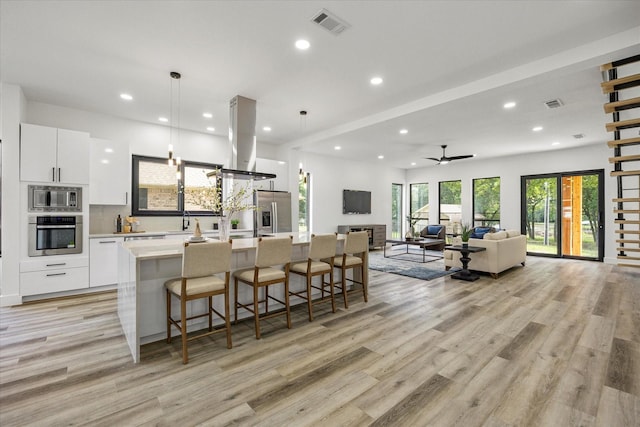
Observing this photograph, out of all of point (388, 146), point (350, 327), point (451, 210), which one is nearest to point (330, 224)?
point (388, 146)

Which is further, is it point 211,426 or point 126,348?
point 126,348

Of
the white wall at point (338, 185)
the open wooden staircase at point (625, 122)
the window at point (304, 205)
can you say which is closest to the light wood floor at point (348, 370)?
the open wooden staircase at point (625, 122)

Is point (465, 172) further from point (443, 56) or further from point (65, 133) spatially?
point (65, 133)

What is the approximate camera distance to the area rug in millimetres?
5883

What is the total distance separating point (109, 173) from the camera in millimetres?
4957

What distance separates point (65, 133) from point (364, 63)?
4.48 metres

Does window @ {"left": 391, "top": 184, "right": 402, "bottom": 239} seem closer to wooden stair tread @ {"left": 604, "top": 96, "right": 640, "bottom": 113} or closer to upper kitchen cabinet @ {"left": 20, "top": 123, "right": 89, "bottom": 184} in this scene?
wooden stair tread @ {"left": 604, "top": 96, "right": 640, "bottom": 113}

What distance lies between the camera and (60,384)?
2221mm

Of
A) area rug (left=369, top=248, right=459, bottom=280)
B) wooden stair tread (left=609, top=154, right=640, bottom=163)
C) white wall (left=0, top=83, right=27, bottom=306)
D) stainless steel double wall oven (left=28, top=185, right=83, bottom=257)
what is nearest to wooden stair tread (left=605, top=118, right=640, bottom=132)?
wooden stair tread (left=609, top=154, right=640, bottom=163)

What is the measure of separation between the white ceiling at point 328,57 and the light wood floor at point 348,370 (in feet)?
9.66

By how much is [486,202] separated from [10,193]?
1113 centimetres

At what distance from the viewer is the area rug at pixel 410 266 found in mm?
5883

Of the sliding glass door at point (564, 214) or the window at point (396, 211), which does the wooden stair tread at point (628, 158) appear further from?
the window at point (396, 211)

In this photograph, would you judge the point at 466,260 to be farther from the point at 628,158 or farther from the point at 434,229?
the point at 434,229
